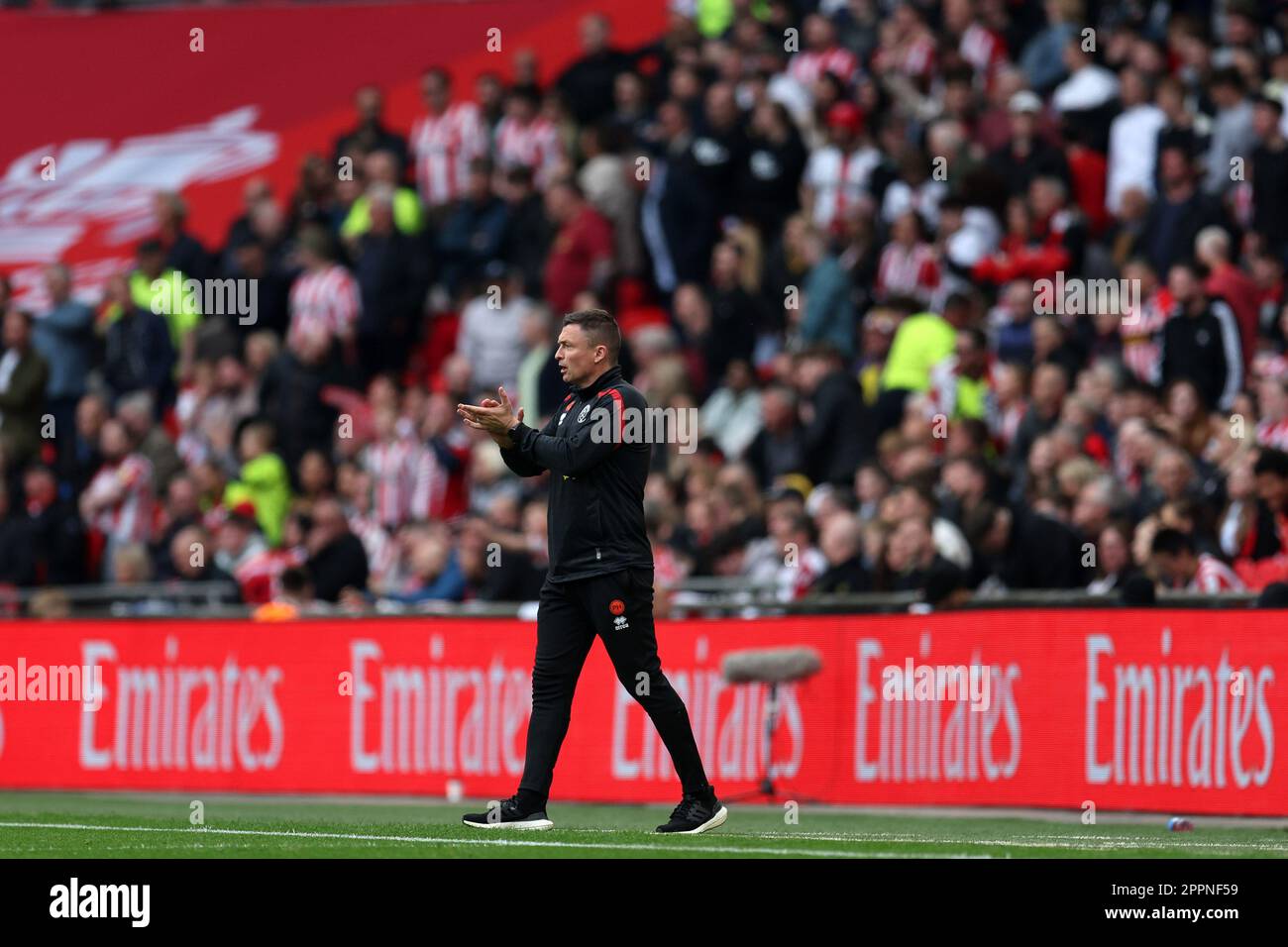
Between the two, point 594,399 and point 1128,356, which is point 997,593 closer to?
point 1128,356

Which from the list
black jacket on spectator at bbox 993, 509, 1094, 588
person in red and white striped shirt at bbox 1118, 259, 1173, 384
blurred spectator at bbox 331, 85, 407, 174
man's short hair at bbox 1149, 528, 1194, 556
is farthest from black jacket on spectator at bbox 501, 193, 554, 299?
man's short hair at bbox 1149, 528, 1194, 556

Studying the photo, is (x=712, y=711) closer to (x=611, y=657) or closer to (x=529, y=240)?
(x=611, y=657)

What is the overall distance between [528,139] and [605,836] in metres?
14.9

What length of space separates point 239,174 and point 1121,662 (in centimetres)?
1611

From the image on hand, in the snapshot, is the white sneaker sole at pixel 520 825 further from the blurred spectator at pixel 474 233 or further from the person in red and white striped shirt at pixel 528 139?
the person in red and white striped shirt at pixel 528 139

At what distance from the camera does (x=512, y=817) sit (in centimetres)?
1255

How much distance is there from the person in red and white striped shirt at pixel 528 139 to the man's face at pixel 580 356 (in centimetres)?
1349

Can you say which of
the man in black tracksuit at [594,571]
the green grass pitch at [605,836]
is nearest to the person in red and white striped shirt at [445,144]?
the green grass pitch at [605,836]

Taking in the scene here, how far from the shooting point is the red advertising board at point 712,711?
1600 centimetres

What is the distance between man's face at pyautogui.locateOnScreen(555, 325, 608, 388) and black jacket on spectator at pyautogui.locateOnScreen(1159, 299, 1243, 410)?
811 cm

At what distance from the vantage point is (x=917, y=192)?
2277 centimetres

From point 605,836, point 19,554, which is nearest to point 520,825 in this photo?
point 605,836

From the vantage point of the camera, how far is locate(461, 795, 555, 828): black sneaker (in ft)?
41.1

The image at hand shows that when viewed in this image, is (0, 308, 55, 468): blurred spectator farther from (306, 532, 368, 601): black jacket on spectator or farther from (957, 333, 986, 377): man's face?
(957, 333, 986, 377): man's face
